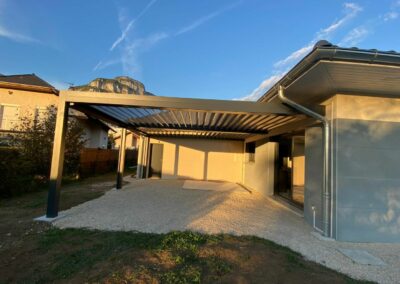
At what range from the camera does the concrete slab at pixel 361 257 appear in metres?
3.33

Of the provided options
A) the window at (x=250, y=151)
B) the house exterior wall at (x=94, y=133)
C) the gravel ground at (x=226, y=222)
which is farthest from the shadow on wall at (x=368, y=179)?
the house exterior wall at (x=94, y=133)

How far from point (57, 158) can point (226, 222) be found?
411 centimetres

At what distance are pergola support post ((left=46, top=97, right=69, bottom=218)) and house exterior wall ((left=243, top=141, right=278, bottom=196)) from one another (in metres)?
7.23

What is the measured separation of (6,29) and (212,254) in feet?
47.8

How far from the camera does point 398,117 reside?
4477 millimetres

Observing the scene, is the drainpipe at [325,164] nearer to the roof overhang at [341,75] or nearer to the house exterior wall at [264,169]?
the roof overhang at [341,75]

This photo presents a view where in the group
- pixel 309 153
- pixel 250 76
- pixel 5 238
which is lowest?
pixel 5 238

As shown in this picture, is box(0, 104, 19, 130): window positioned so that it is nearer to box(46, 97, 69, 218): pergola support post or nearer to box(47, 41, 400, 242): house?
box(46, 97, 69, 218): pergola support post

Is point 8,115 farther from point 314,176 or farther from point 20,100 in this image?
point 314,176

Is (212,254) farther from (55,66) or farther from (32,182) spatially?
(55,66)

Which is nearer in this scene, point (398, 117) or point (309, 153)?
point (398, 117)

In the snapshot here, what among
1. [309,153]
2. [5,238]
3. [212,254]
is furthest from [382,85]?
[5,238]

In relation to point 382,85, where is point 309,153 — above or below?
below

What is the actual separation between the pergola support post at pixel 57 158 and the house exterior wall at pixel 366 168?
19.2 feet
